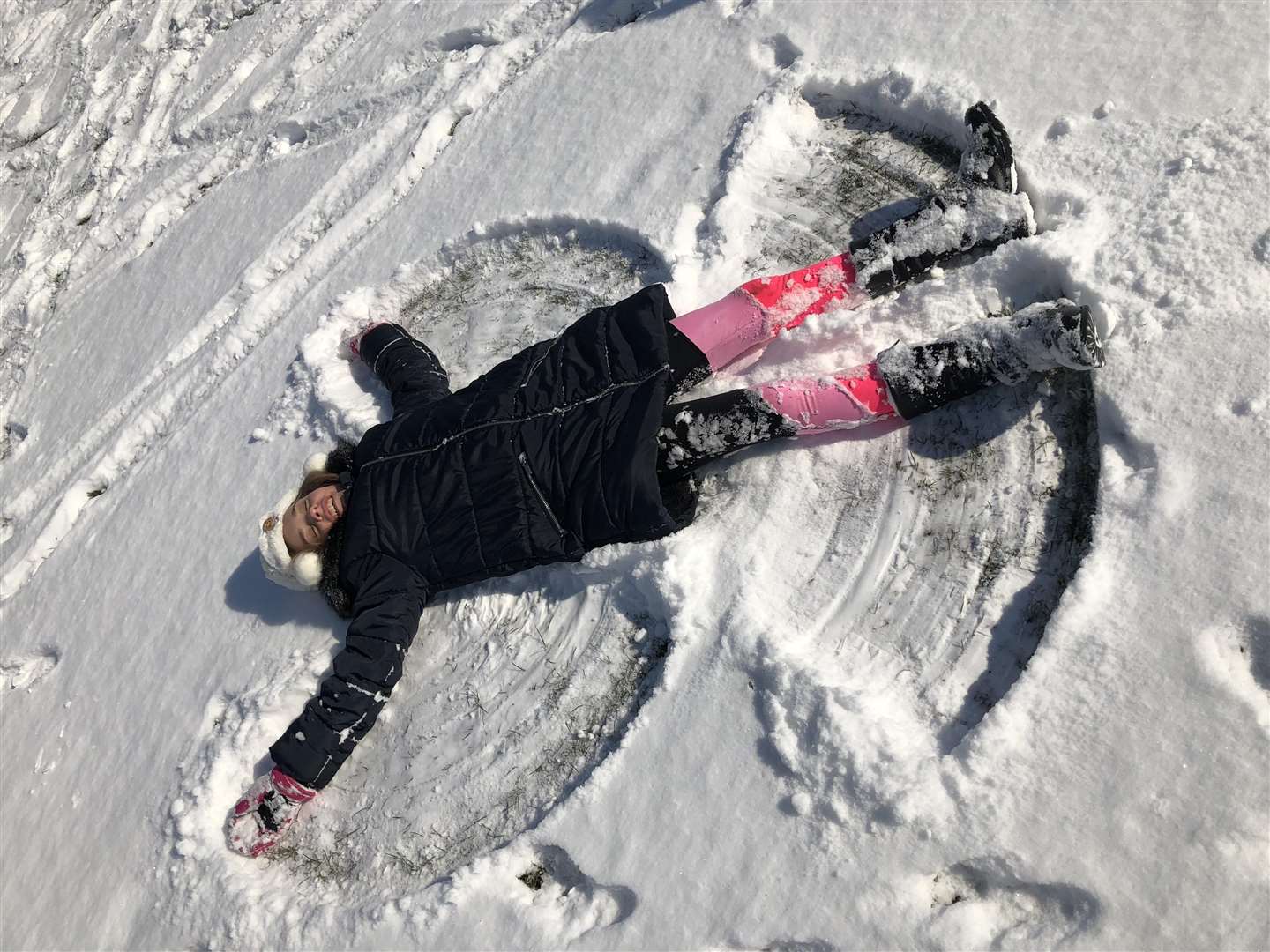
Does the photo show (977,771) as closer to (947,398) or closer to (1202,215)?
(947,398)

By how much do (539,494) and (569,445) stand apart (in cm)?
24

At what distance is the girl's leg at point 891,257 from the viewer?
3666mm

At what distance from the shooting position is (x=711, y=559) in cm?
369

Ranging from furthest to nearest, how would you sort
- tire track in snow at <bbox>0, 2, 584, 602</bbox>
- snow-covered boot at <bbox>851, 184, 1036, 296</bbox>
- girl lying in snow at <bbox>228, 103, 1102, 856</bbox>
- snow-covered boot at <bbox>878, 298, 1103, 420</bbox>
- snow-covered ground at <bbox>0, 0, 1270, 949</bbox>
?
tire track in snow at <bbox>0, 2, 584, 602</bbox>
snow-covered boot at <bbox>851, 184, 1036, 296</bbox>
girl lying in snow at <bbox>228, 103, 1102, 856</bbox>
snow-covered boot at <bbox>878, 298, 1103, 420</bbox>
snow-covered ground at <bbox>0, 0, 1270, 949</bbox>

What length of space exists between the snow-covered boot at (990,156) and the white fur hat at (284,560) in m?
3.24

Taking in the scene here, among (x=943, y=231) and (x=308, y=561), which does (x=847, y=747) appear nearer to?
(x=943, y=231)

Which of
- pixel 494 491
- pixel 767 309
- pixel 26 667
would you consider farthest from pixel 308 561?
pixel 26 667

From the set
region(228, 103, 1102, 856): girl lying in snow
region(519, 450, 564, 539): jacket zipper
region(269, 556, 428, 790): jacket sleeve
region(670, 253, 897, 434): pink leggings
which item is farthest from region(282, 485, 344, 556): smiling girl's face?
region(670, 253, 897, 434): pink leggings

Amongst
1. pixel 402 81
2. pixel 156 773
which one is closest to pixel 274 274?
pixel 402 81

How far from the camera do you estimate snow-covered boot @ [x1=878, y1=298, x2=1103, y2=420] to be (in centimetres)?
301

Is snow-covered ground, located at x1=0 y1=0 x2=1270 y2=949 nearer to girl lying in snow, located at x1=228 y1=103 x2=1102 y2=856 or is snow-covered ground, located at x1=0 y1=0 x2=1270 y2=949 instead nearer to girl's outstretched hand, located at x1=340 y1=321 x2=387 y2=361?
girl's outstretched hand, located at x1=340 y1=321 x2=387 y2=361

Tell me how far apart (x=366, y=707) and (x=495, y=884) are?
35.5 inches

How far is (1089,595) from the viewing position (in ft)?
9.92

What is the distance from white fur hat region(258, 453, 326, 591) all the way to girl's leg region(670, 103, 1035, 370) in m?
1.96
